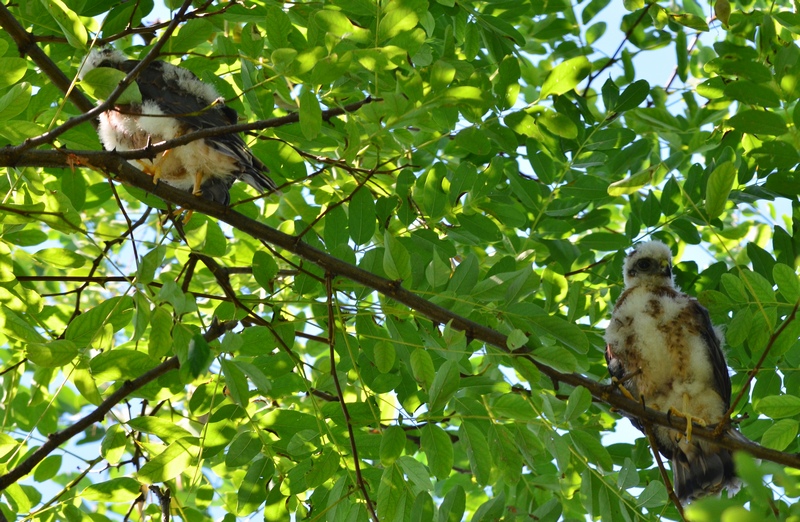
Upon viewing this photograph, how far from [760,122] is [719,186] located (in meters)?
0.50

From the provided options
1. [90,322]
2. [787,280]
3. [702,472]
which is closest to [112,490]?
[90,322]

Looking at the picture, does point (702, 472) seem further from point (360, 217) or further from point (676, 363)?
point (360, 217)

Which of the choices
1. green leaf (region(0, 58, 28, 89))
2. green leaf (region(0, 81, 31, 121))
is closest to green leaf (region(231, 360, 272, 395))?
green leaf (region(0, 81, 31, 121))

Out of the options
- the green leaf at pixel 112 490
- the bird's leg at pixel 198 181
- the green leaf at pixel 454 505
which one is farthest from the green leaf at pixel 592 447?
the bird's leg at pixel 198 181

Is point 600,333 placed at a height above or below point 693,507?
above

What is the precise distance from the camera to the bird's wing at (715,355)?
133 inches

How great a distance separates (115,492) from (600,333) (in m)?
2.04

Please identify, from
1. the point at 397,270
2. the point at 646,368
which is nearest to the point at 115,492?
the point at 397,270

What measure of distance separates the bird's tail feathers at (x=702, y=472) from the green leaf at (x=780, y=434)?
0.90m

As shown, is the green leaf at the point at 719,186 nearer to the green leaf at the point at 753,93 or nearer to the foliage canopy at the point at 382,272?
the foliage canopy at the point at 382,272

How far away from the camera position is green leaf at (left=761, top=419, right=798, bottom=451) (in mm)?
2400

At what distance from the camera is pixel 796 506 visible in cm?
145

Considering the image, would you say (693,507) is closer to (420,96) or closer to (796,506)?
(796,506)

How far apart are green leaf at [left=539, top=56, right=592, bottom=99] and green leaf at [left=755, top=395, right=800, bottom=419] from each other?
3.91 ft
